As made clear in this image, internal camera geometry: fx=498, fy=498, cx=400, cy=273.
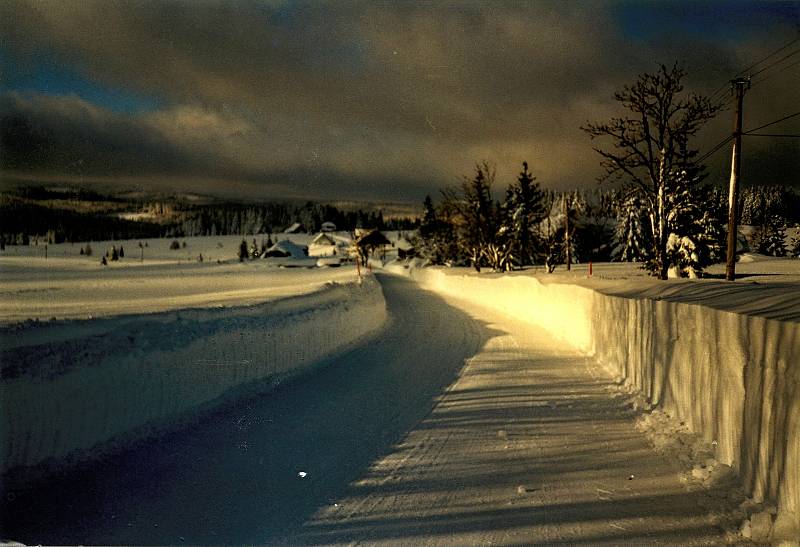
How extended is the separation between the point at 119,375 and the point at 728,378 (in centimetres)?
623

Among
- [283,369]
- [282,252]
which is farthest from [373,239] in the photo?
[283,369]

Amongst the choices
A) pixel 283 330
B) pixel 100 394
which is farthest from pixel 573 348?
pixel 100 394

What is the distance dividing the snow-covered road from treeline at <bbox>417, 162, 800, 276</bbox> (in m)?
18.3

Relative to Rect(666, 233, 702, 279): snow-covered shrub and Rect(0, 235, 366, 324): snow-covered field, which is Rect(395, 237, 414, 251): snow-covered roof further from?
Rect(666, 233, 702, 279): snow-covered shrub

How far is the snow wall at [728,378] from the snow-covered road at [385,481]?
56cm

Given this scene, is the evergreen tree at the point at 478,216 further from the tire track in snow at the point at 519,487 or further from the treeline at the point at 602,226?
the tire track in snow at the point at 519,487

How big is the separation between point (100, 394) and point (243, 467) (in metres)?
1.72

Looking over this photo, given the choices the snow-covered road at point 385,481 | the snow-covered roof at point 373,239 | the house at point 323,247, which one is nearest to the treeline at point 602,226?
Answer: the snow-covered roof at point 373,239

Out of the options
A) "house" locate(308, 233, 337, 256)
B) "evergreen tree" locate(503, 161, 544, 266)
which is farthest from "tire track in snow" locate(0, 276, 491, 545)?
"house" locate(308, 233, 337, 256)

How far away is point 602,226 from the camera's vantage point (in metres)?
90.3

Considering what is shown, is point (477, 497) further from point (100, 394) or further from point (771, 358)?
point (100, 394)

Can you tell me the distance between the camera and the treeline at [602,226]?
3028cm

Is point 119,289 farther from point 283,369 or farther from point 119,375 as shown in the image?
point 119,375

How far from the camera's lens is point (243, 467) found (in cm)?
497
